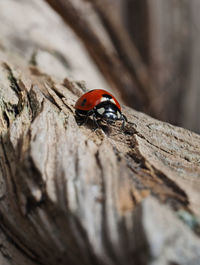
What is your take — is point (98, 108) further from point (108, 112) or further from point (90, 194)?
point (90, 194)

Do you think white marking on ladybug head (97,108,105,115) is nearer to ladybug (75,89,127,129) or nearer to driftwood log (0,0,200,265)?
ladybug (75,89,127,129)

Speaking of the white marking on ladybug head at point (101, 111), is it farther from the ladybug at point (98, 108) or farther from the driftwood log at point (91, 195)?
the driftwood log at point (91, 195)

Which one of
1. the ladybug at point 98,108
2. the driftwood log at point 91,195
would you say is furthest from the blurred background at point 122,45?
the driftwood log at point 91,195

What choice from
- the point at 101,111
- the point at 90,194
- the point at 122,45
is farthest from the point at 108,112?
the point at 122,45

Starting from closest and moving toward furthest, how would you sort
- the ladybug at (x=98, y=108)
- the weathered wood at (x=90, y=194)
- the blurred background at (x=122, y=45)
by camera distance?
the weathered wood at (x=90, y=194), the ladybug at (x=98, y=108), the blurred background at (x=122, y=45)

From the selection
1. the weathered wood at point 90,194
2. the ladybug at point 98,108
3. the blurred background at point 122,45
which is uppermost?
the blurred background at point 122,45

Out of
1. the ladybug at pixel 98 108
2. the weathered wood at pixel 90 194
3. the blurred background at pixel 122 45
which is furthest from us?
the blurred background at pixel 122 45

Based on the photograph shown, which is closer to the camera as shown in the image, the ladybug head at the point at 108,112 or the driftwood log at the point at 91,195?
the driftwood log at the point at 91,195
